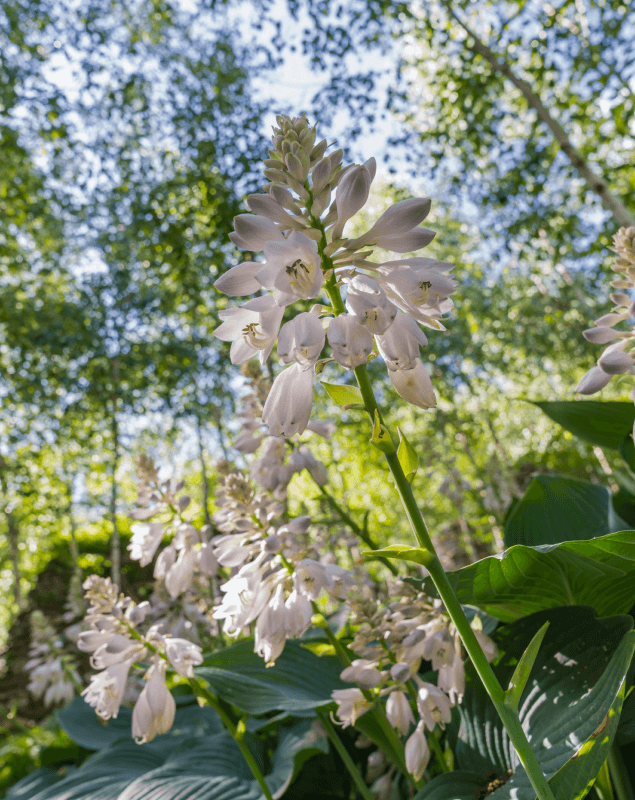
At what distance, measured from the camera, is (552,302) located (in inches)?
302

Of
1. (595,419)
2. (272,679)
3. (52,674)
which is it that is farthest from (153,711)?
(52,674)

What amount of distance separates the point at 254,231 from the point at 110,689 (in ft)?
3.50

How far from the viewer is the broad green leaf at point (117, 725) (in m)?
2.06

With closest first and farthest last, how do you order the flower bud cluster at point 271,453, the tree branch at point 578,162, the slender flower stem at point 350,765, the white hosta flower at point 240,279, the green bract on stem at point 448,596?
the green bract on stem at point 448,596, the white hosta flower at point 240,279, the slender flower stem at point 350,765, the flower bud cluster at point 271,453, the tree branch at point 578,162

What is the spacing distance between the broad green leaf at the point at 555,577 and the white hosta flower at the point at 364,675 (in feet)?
0.64

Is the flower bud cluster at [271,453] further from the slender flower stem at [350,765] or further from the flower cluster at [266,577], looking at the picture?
the slender flower stem at [350,765]

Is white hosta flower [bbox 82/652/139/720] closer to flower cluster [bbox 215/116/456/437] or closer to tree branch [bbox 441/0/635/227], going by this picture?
flower cluster [bbox 215/116/456/437]

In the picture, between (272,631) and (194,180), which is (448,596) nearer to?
(272,631)

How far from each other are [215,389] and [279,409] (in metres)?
5.62

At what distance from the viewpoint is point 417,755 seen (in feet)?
3.26

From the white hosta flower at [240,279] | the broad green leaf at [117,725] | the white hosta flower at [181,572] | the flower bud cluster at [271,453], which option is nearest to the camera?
the white hosta flower at [240,279]

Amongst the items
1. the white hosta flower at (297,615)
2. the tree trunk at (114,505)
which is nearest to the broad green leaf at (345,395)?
the white hosta flower at (297,615)

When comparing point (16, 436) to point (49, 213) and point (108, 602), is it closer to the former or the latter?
point (49, 213)

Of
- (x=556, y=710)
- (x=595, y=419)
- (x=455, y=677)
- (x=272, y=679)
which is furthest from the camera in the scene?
(x=595, y=419)
